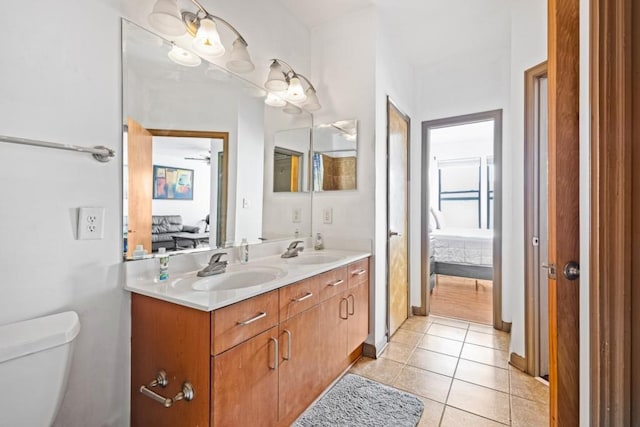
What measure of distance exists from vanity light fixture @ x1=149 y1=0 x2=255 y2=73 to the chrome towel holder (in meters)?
0.64

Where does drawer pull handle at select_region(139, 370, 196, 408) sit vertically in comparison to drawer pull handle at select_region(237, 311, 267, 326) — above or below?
below

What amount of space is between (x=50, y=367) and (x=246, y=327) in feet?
2.00

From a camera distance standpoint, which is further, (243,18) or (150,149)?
(243,18)

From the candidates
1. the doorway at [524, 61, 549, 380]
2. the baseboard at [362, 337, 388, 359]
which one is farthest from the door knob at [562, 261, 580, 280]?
the baseboard at [362, 337, 388, 359]

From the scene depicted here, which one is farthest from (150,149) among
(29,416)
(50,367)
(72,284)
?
(29,416)

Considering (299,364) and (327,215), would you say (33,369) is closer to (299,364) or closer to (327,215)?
(299,364)

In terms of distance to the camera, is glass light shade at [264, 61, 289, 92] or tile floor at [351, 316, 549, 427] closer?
tile floor at [351, 316, 549, 427]

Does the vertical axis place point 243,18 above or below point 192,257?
above

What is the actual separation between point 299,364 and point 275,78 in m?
1.80

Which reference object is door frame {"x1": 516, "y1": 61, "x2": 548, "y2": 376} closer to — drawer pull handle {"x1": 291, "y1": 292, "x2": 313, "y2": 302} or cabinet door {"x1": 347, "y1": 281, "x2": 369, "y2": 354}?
cabinet door {"x1": 347, "y1": 281, "x2": 369, "y2": 354}

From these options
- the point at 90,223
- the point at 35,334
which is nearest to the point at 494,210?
the point at 90,223

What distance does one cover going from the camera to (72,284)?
3.60 ft

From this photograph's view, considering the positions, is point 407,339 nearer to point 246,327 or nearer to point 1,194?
point 246,327

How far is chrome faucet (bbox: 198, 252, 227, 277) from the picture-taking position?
4.68 ft
